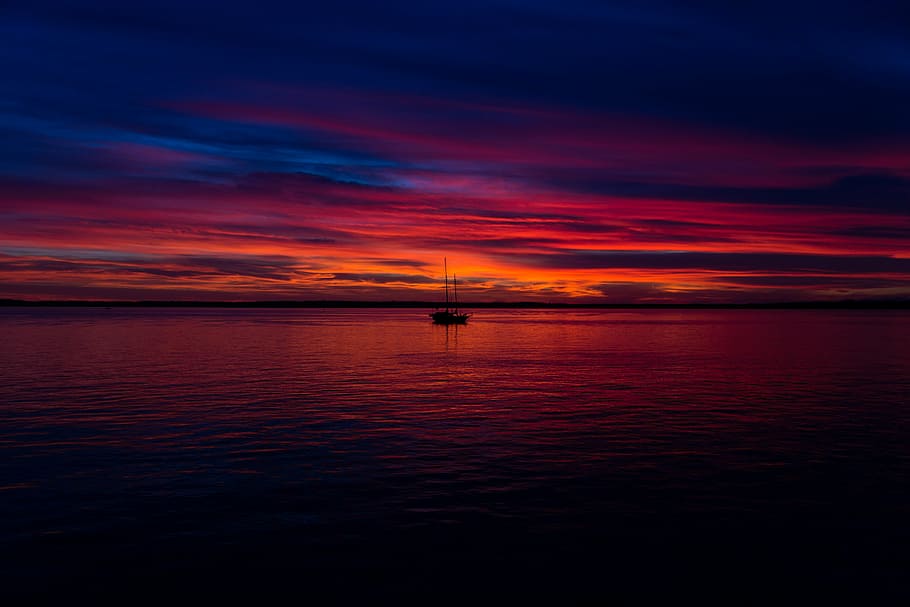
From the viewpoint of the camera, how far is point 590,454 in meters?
24.9

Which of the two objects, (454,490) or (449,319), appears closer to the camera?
(454,490)

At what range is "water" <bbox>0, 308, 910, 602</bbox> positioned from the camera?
14062 millimetres

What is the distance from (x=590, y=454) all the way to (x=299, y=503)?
11137mm

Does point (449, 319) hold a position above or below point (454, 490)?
above

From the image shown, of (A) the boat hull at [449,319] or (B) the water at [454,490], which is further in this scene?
(A) the boat hull at [449,319]

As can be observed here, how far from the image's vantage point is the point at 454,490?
19922 millimetres

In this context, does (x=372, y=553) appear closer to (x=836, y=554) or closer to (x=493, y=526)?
(x=493, y=526)

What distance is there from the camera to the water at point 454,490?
46.1 ft

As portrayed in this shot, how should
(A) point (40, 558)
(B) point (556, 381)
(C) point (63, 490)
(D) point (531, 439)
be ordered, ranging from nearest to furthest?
1. (A) point (40, 558)
2. (C) point (63, 490)
3. (D) point (531, 439)
4. (B) point (556, 381)

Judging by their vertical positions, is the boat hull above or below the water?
above

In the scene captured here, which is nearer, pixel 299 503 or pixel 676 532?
pixel 676 532

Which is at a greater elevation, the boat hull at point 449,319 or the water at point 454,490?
the boat hull at point 449,319

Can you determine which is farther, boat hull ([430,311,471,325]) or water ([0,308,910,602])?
boat hull ([430,311,471,325])

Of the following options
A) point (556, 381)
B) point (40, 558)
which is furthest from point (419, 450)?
point (556, 381)
